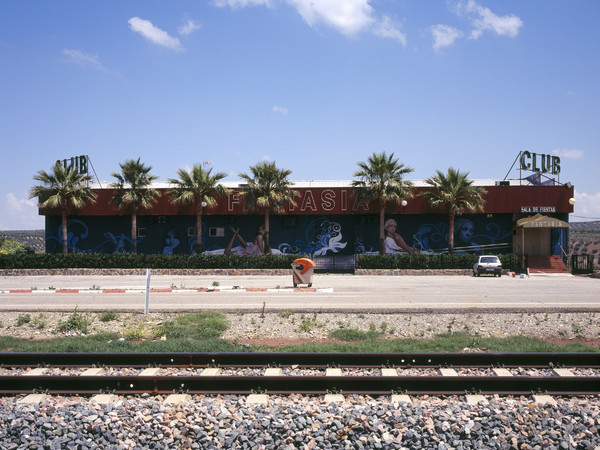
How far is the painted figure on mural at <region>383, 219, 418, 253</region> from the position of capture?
40500mm

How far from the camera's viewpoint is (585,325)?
15617 mm

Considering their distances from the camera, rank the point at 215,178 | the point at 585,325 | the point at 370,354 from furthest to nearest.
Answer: the point at 215,178, the point at 585,325, the point at 370,354

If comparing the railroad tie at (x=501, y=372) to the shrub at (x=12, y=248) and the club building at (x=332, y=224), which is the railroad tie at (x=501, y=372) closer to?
the club building at (x=332, y=224)

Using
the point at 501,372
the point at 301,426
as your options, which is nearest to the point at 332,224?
the point at 501,372

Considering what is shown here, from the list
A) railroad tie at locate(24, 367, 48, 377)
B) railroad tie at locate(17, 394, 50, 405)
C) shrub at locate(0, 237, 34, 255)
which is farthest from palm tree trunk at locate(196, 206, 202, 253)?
railroad tie at locate(17, 394, 50, 405)

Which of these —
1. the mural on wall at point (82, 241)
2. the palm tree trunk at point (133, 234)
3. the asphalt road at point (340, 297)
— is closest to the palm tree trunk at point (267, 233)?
the asphalt road at point (340, 297)

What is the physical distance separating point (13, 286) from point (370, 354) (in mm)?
25563

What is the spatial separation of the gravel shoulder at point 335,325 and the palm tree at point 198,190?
2142 centimetres

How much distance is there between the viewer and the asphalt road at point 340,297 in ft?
60.3

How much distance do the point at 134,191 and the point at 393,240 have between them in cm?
2049

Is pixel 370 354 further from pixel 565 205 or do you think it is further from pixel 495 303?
pixel 565 205

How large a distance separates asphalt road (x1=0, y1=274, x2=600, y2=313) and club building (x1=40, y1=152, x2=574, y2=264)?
9.58 m

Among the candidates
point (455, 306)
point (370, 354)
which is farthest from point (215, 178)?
point (370, 354)

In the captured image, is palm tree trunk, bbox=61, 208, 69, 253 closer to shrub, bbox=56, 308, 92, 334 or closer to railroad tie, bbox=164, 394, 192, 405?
shrub, bbox=56, 308, 92, 334
